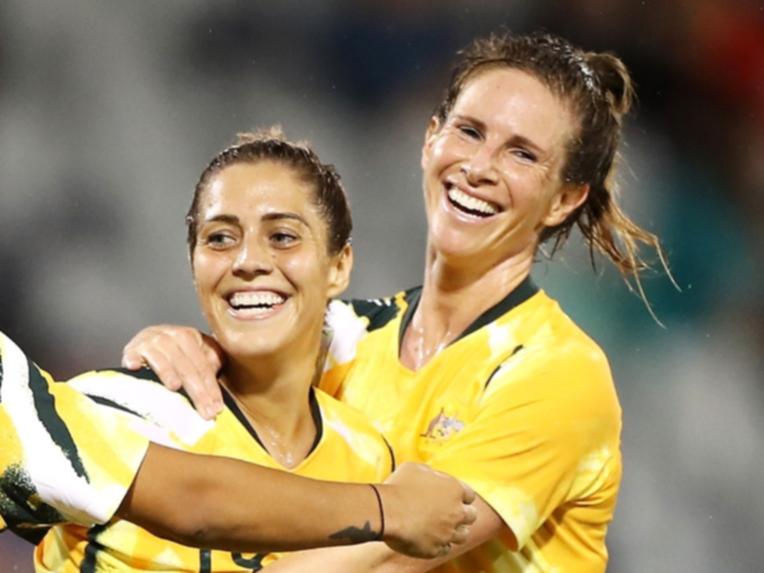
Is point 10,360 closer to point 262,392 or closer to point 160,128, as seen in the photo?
point 262,392

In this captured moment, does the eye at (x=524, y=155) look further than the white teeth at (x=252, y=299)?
Yes

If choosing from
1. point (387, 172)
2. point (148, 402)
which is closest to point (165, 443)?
point (148, 402)

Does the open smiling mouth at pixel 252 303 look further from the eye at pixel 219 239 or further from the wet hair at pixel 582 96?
the wet hair at pixel 582 96

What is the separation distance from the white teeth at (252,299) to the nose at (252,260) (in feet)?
0.10

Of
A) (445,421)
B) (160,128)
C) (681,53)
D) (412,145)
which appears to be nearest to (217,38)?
(160,128)

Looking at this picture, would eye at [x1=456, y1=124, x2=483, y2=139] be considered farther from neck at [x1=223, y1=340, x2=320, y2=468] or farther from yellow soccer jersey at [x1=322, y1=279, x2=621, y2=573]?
neck at [x1=223, y1=340, x2=320, y2=468]

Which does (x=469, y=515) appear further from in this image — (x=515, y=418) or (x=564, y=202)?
(x=564, y=202)

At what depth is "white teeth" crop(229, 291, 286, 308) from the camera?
7.34ft

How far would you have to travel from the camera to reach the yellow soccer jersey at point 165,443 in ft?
6.60

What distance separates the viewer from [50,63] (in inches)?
173

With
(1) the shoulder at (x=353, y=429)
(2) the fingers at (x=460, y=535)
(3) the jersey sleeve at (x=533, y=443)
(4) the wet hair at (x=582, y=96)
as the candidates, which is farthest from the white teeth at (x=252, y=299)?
(4) the wet hair at (x=582, y=96)

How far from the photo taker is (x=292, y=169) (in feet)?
7.57

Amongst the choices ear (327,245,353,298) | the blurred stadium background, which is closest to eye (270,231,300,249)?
ear (327,245,353,298)

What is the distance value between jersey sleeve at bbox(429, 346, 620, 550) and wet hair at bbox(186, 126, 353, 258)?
391 millimetres
